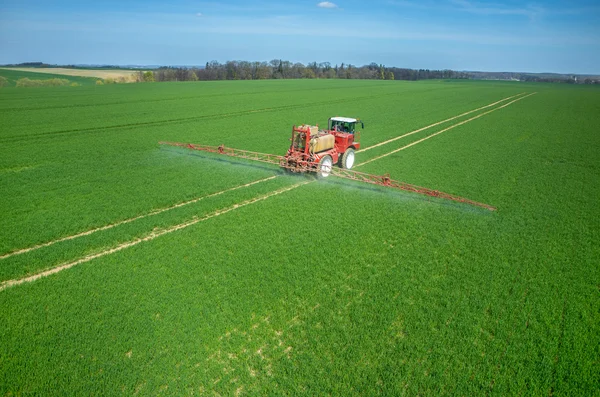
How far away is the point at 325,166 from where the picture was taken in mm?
20375

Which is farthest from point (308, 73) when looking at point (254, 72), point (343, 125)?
point (343, 125)

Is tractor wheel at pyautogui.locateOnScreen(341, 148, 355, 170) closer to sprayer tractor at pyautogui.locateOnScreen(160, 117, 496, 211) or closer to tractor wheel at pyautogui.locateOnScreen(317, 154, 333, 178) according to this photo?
sprayer tractor at pyautogui.locateOnScreen(160, 117, 496, 211)

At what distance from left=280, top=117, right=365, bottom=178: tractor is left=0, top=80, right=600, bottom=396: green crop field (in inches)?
41.7

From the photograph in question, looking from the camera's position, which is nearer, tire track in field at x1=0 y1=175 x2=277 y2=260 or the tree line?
tire track in field at x1=0 y1=175 x2=277 y2=260

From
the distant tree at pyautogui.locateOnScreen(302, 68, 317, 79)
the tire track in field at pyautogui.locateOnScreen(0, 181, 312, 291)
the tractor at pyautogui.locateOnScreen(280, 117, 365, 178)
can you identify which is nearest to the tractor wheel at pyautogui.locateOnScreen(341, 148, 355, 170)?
the tractor at pyautogui.locateOnScreen(280, 117, 365, 178)

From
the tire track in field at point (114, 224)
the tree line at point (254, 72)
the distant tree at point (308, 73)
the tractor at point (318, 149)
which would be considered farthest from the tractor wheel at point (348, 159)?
the distant tree at point (308, 73)

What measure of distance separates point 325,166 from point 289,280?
1048cm

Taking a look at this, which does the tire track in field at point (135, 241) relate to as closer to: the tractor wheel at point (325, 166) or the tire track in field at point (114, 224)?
the tire track in field at point (114, 224)

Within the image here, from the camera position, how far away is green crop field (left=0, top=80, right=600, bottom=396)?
25.5 ft

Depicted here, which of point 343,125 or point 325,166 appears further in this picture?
point 343,125

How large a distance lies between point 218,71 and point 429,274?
148 m

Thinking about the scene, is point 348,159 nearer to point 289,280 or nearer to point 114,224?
point 289,280

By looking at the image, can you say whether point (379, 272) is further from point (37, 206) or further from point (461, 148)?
point (461, 148)

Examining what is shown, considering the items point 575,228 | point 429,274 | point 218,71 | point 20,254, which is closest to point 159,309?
point 20,254
